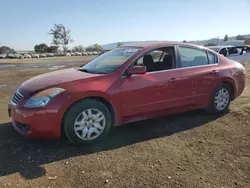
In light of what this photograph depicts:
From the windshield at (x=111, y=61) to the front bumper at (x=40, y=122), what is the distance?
3.77ft

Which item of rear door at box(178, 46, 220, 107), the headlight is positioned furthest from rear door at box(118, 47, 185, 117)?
the headlight

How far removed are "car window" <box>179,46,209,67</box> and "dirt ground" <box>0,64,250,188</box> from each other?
114cm

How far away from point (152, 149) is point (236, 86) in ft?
9.26

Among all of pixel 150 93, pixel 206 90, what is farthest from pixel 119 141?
pixel 206 90

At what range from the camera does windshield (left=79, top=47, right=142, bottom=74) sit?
4.61 m

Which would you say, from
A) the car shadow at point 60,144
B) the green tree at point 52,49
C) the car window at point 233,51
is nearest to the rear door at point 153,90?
the car shadow at point 60,144

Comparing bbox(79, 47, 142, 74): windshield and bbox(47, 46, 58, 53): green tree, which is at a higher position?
bbox(47, 46, 58, 53): green tree

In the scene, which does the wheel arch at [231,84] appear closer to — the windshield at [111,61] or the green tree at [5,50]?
the windshield at [111,61]

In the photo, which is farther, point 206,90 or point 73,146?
point 206,90

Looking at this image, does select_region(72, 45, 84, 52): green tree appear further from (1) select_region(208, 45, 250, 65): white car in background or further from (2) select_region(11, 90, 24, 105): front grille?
(2) select_region(11, 90, 24, 105): front grille

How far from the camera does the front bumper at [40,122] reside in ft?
12.7

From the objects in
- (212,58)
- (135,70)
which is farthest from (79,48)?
(135,70)

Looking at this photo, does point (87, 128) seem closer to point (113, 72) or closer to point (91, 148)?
point (91, 148)

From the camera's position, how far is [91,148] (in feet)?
13.4
